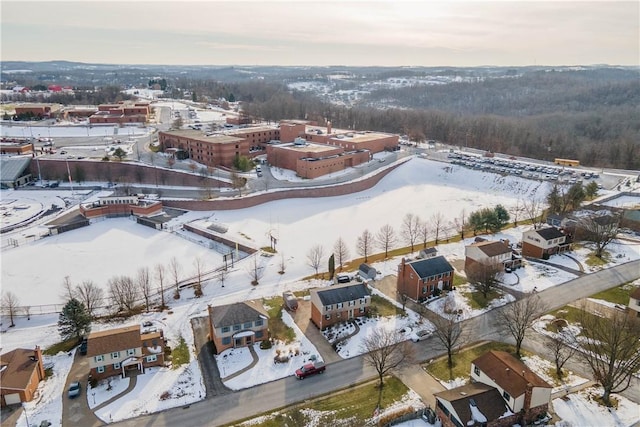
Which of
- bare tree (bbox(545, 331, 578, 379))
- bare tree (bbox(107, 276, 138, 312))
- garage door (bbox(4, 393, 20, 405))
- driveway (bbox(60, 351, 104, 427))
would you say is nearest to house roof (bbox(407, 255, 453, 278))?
bare tree (bbox(545, 331, 578, 379))

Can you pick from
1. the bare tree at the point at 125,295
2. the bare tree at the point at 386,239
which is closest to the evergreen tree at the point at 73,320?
the bare tree at the point at 125,295

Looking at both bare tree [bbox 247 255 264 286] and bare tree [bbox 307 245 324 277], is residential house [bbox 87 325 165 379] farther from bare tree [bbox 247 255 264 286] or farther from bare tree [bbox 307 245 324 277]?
bare tree [bbox 307 245 324 277]

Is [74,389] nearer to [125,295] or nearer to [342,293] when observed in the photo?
[125,295]

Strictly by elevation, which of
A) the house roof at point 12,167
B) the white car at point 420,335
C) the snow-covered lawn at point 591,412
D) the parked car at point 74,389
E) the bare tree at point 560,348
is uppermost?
the house roof at point 12,167

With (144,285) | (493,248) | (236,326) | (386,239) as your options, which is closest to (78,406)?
(236,326)

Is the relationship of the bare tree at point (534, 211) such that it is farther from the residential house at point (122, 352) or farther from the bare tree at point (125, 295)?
the bare tree at point (125, 295)

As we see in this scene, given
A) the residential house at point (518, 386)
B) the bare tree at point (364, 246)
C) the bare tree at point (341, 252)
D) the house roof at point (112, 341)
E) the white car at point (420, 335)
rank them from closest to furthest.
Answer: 1. the residential house at point (518, 386)
2. the house roof at point (112, 341)
3. the white car at point (420, 335)
4. the bare tree at point (341, 252)
5. the bare tree at point (364, 246)

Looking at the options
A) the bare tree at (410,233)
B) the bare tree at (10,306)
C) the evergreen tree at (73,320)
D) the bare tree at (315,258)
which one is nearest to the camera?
the evergreen tree at (73,320)

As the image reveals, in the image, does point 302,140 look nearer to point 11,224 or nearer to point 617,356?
point 11,224

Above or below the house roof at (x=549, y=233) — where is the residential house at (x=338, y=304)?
below
